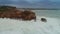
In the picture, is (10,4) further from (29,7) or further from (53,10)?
(53,10)

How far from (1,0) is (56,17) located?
510 millimetres

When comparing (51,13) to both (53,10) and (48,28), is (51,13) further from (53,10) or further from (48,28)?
(48,28)

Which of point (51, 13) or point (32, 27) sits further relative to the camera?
point (51, 13)

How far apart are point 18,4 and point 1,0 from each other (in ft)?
0.51

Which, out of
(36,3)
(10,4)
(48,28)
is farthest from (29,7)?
(48,28)

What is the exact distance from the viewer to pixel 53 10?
1.18 m

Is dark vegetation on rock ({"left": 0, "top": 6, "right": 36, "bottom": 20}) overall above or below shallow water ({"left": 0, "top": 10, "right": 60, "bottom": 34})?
above

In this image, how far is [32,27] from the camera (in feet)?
3.19

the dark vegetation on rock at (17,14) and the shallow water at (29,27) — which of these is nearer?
the shallow water at (29,27)

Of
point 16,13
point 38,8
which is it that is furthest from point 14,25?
point 38,8

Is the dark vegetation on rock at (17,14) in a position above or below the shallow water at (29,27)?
above

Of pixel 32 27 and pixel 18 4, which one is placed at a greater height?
pixel 18 4

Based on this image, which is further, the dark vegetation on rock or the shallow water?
the dark vegetation on rock

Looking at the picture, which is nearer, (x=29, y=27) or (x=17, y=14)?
(x=29, y=27)
